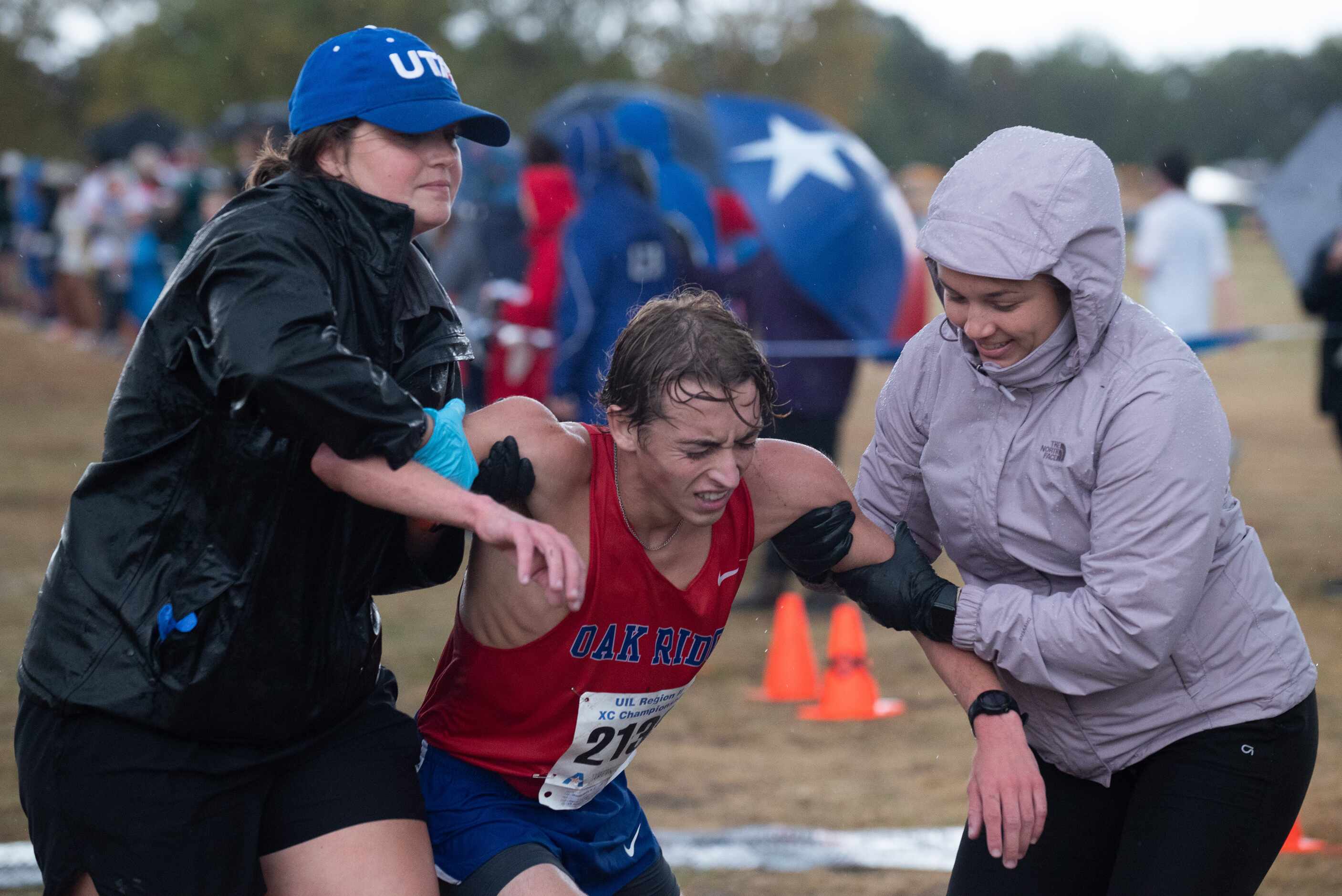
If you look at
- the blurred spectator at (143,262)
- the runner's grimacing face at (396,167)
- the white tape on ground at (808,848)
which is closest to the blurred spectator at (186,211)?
the blurred spectator at (143,262)

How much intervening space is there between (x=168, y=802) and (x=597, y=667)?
2.47 feet

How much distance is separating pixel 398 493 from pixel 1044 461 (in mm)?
1093

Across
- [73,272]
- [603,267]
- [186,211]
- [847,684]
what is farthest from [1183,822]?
[73,272]

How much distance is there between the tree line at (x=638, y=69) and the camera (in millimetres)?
40469

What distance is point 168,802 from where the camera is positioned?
2355mm

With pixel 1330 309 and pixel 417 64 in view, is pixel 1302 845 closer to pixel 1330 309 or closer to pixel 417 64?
pixel 417 64

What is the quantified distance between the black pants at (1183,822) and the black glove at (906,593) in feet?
1.39

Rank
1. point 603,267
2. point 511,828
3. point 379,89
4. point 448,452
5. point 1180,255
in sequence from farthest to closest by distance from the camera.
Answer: point 1180,255 < point 603,267 < point 511,828 < point 379,89 < point 448,452

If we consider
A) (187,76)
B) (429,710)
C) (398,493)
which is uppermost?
(398,493)

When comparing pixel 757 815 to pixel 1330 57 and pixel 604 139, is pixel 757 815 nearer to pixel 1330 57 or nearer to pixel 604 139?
pixel 604 139

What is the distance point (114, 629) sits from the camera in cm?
229

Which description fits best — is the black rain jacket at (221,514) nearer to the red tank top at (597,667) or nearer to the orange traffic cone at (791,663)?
the red tank top at (597,667)

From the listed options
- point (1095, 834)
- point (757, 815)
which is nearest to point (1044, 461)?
point (1095, 834)

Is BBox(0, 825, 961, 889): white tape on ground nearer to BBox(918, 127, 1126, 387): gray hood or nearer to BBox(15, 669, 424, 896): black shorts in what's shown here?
BBox(15, 669, 424, 896): black shorts
